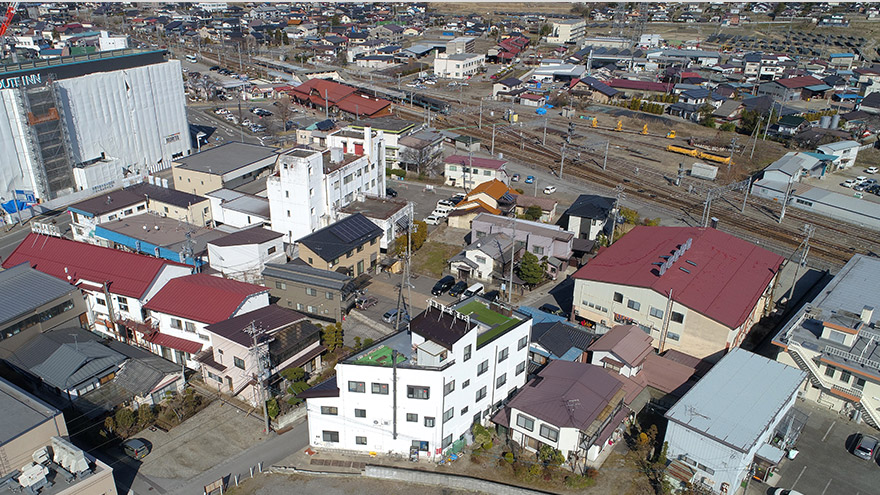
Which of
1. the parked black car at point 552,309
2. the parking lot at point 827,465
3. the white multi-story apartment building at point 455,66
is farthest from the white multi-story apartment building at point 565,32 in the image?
the parking lot at point 827,465

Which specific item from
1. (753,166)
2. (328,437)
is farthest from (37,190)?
(753,166)

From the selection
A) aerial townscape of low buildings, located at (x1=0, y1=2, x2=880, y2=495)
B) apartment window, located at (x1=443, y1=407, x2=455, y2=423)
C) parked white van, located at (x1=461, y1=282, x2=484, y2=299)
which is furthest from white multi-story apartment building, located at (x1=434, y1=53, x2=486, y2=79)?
apartment window, located at (x1=443, y1=407, x2=455, y2=423)

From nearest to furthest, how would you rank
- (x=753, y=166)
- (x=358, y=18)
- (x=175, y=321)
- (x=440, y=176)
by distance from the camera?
(x=175, y=321), (x=440, y=176), (x=753, y=166), (x=358, y=18)

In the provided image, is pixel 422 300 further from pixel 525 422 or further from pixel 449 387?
pixel 525 422

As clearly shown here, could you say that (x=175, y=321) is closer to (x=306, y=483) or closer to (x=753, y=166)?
(x=306, y=483)

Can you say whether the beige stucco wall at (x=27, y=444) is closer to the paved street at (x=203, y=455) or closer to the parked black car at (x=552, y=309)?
the paved street at (x=203, y=455)

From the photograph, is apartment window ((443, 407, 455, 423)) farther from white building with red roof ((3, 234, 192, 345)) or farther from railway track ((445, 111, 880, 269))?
railway track ((445, 111, 880, 269))

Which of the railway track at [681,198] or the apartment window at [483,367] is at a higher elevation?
the apartment window at [483,367]
